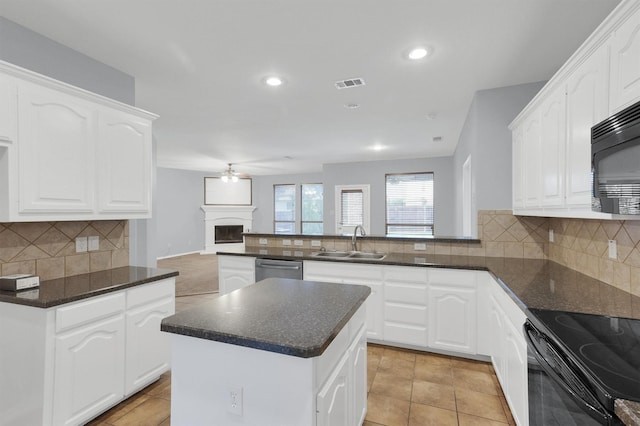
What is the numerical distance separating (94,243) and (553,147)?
3469 mm

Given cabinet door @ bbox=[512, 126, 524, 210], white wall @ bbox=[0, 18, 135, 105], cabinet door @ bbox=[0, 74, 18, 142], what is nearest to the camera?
cabinet door @ bbox=[0, 74, 18, 142]

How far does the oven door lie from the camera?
917mm

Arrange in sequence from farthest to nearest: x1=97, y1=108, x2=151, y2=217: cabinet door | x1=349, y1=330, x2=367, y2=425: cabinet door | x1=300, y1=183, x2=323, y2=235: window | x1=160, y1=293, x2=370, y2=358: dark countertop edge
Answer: x1=300, y1=183, x2=323, y2=235: window → x1=97, y1=108, x2=151, y2=217: cabinet door → x1=349, y1=330, x2=367, y2=425: cabinet door → x1=160, y1=293, x2=370, y2=358: dark countertop edge

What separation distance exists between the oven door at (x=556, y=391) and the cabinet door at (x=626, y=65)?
104 cm

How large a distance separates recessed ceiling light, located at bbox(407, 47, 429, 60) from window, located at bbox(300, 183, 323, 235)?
719 centimetres

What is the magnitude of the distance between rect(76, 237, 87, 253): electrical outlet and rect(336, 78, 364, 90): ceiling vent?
2.56 meters

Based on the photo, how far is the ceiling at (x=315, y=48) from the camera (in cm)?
187

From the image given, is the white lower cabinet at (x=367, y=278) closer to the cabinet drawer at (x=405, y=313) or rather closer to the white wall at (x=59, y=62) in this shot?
the cabinet drawer at (x=405, y=313)

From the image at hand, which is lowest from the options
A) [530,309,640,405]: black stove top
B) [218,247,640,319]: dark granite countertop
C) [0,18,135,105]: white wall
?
[530,309,640,405]: black stove top

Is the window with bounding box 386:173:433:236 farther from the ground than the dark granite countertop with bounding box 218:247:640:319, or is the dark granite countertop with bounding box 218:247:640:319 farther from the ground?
the window with bounding box 386:173:433:236

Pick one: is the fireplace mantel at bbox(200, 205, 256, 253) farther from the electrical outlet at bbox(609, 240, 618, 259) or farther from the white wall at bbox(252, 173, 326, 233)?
the electrical outlet at bbox(609, 240, 618, 259)

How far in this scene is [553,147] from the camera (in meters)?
2.00

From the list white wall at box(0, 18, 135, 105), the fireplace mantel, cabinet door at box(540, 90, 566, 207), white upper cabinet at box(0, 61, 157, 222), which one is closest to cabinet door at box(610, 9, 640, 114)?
cabinet door at box(540, 90, 566, 207)

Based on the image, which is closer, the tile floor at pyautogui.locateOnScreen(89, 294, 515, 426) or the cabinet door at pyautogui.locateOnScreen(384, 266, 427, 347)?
the tile floor at pyautogui.locateOnScreen(89, 294, 515, 426)
